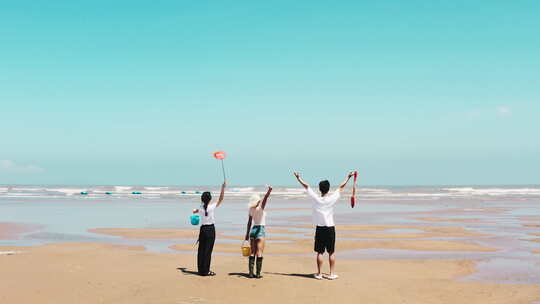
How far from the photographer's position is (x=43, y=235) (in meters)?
21.5

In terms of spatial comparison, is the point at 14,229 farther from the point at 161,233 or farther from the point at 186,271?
the point at 186,271

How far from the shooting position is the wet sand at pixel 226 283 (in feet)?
31.7

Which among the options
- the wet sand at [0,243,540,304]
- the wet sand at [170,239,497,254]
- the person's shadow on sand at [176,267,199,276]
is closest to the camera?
the wet sand at [0,243,540,304]

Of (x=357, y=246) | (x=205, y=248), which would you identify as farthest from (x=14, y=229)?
(x=205, y=248)

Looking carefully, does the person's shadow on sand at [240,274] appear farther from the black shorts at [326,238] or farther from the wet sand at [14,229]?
the wet sand at [14,229]

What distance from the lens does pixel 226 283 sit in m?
10.5

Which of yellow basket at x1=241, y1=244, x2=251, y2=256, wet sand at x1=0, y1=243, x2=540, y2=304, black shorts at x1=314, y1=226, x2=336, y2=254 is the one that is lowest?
wet sand at x1=0, y1=243, x2=540, y2=304

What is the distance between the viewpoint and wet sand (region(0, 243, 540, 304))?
9.66 m

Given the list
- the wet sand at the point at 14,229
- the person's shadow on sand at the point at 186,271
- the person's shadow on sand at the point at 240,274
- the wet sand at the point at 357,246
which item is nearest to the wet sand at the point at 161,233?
the wet sand at the point at 357,246

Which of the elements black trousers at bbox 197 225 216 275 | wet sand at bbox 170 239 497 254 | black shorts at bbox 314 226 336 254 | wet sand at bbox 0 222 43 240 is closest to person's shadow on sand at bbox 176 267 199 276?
black trousers at bbox 197 225 216 275

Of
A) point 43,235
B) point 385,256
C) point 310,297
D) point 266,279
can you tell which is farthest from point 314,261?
point 43,235

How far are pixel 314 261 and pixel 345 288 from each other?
4149mm

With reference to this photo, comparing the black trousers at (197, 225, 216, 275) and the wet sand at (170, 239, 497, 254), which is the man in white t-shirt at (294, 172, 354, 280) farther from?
the wet sand at (170, 239, 497, 254)

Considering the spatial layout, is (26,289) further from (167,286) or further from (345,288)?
(345,288)
